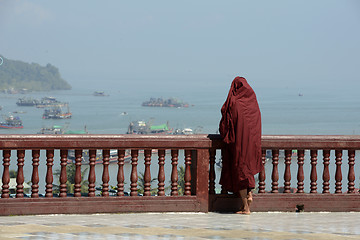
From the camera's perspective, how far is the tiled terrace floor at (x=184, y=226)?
18.7 ft

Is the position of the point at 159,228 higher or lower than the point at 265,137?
lower

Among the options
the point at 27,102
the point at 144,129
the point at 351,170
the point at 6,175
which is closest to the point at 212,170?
the point at 351,170

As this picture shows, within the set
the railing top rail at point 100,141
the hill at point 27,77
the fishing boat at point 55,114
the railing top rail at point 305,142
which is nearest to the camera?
the railing top rail at point 100,141

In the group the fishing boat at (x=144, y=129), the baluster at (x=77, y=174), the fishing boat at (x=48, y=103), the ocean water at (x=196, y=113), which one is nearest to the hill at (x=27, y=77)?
the ocean water at (x=196, y=113)

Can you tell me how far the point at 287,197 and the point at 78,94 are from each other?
192 metres

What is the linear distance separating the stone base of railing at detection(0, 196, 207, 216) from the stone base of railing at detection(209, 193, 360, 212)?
0.87ft

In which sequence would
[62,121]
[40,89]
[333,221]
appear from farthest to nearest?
[40,89] → [62,121] → [333,221]

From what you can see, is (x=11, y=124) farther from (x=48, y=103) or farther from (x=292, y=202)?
(x=292, y=202)

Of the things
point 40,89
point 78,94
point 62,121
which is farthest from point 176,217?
point 78,94

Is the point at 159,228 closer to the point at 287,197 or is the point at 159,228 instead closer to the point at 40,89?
the point at 287,197

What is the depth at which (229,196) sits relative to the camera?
7.11 m

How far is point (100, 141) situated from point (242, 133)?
1.42 metres

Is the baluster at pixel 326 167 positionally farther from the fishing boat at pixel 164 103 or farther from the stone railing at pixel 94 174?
the fishing boat at pixel 164 103

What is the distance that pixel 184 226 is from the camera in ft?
20.4
